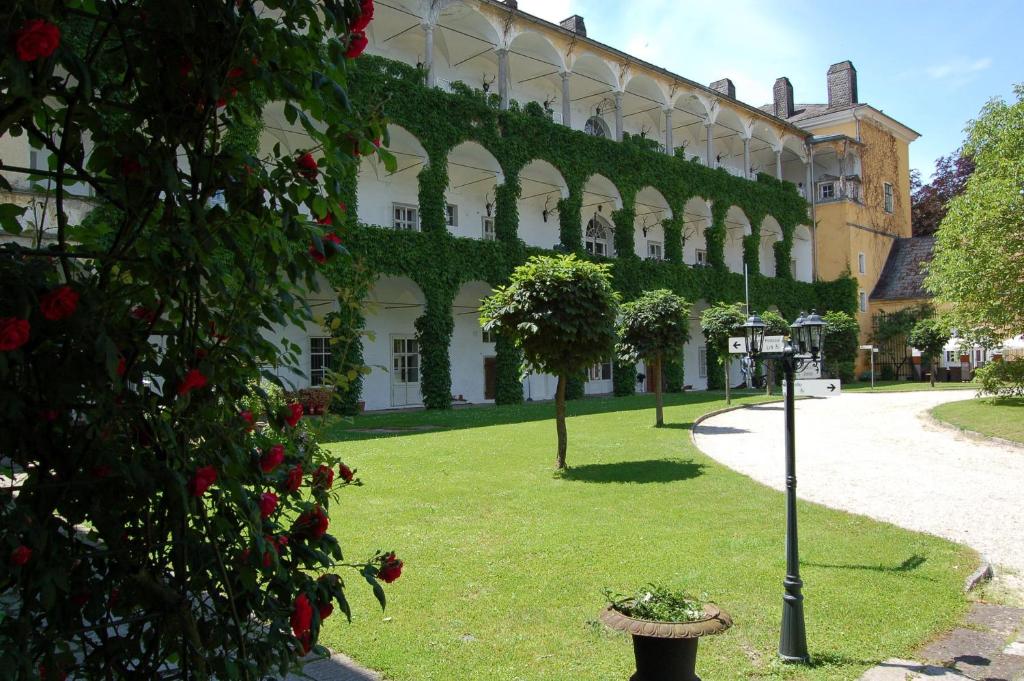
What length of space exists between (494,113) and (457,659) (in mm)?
22664

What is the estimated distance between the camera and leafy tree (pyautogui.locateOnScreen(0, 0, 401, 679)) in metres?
1.80

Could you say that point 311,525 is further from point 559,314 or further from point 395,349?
point 395,349

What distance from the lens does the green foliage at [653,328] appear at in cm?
1716

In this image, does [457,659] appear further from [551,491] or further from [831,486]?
[831,486]

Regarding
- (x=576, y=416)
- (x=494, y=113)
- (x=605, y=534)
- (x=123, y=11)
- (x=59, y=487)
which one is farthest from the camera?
(x=494, y=113)

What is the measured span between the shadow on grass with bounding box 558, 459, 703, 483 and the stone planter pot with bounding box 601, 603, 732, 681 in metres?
6.85

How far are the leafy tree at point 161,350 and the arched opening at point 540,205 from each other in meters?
26.7

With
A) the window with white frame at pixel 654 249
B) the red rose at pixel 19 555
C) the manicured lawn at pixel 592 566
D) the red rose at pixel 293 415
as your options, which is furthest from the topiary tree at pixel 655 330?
the window with white frame at pixel 654 249

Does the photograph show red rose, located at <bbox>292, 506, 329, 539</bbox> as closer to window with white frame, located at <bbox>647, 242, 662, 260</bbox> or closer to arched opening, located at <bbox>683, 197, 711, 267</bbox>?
window with white frame, located at <bbox>647, 242, 662, 260</bbox>

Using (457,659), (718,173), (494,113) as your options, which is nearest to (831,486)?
(457,659)

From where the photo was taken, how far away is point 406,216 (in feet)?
84.4

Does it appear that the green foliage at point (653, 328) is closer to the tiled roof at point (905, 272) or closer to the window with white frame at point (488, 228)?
the window with white frame at point (488, 228)

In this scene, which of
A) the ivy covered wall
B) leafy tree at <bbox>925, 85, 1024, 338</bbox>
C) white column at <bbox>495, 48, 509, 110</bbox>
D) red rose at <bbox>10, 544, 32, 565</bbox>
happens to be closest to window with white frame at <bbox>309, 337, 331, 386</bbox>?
the ivy covered wall

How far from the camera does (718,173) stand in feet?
114
